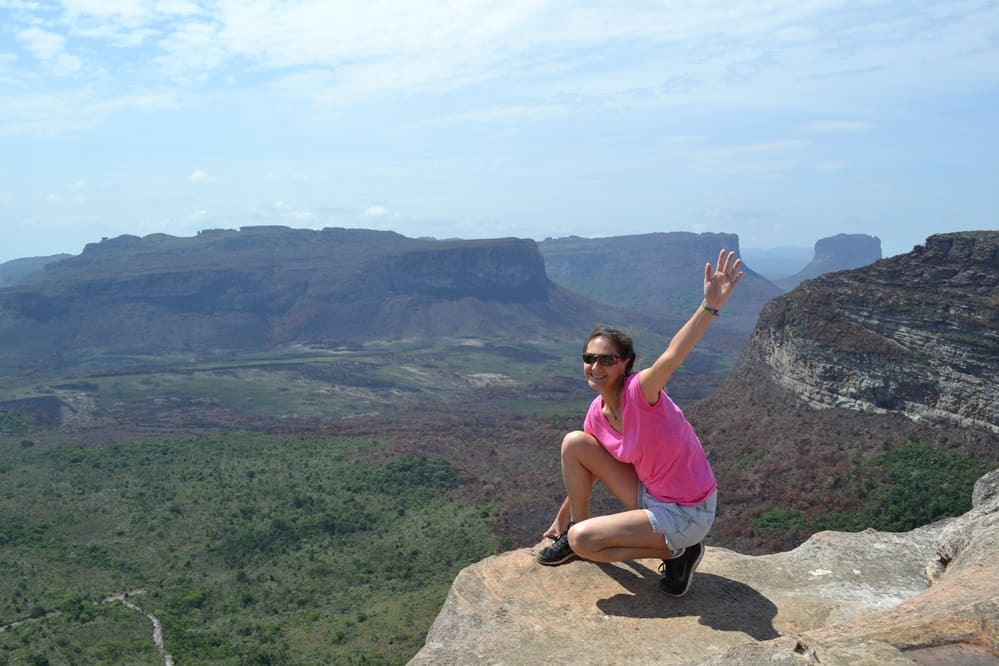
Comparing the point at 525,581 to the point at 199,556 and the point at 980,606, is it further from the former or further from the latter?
the point at 199,556

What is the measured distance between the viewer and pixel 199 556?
130 feet

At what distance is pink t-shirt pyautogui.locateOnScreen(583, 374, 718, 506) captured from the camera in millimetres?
7387

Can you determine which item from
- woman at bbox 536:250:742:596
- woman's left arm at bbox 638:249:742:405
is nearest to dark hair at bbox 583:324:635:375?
woman at bbox 536:250:742:596

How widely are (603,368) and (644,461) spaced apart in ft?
3.14

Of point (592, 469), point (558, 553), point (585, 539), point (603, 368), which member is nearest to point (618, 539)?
point (585, 539)

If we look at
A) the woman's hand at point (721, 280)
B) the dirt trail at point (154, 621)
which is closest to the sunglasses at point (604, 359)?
the woman's hand at point (721, 280)

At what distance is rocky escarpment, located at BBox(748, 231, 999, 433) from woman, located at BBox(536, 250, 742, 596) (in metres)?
34.0

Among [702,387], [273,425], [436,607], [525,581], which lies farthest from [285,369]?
[525,581]

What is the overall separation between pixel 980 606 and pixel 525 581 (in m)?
4.25

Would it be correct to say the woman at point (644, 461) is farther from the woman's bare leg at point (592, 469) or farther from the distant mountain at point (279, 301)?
the distant mountain at point (279, 301)

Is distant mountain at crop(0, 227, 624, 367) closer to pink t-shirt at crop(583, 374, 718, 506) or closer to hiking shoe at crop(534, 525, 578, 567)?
hiking shoe at crop(534, 525, 578, 567)

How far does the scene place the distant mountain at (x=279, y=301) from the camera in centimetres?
14262

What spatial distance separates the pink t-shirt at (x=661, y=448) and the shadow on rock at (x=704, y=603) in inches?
37.2

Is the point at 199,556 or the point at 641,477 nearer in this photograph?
the point at 641,477
